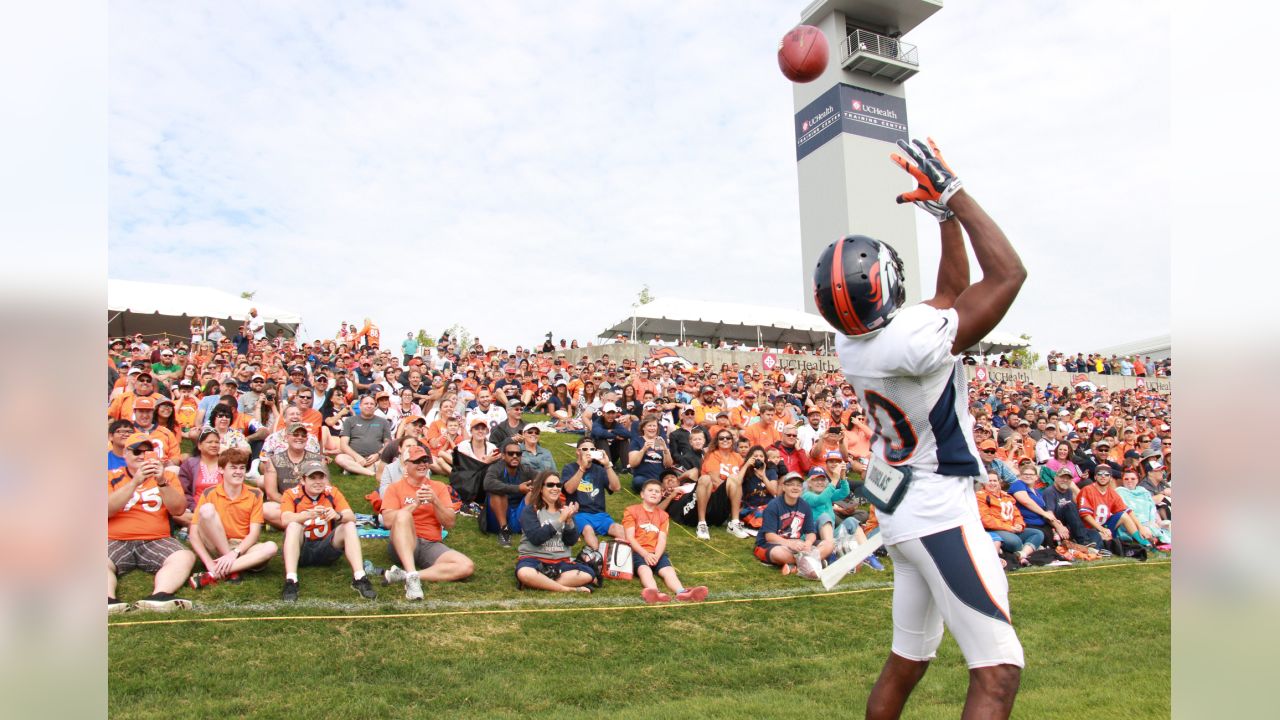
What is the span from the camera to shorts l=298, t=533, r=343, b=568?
24.3 ft

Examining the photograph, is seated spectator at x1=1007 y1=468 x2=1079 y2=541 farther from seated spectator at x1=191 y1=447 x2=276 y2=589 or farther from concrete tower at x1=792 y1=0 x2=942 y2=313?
concrete tower at x1=792 y1=0 x2=942 y2=313

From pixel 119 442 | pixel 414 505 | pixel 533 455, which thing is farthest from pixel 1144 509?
pixel 119 442

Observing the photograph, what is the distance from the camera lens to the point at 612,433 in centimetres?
1183

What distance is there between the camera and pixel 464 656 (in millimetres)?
5707

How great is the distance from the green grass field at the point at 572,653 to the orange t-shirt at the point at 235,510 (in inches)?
18.4

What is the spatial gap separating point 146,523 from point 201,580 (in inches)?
29.9

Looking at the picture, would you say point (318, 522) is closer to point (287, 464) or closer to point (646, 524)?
point (287, 464)

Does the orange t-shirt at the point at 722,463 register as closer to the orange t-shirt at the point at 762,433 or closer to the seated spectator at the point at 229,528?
the orange t-shirt at the point at 762,433

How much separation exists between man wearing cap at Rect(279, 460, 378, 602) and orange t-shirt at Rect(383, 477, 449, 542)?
1.61 ft

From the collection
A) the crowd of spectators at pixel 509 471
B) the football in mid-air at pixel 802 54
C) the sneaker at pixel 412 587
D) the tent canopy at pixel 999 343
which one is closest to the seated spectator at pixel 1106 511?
the crowd of spectators at pixel 509 471

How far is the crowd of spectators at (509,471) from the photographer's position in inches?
286

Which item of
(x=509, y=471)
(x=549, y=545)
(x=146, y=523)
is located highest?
(x=509, y=471)

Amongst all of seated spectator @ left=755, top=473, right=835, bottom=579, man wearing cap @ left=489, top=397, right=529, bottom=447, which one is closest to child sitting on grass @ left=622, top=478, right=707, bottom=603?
seated spectator @ left=755, top=473, right=835, bottom=579

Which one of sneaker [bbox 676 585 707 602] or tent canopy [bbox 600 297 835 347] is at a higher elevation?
tent canopy [bbox 600 297 835 347]
